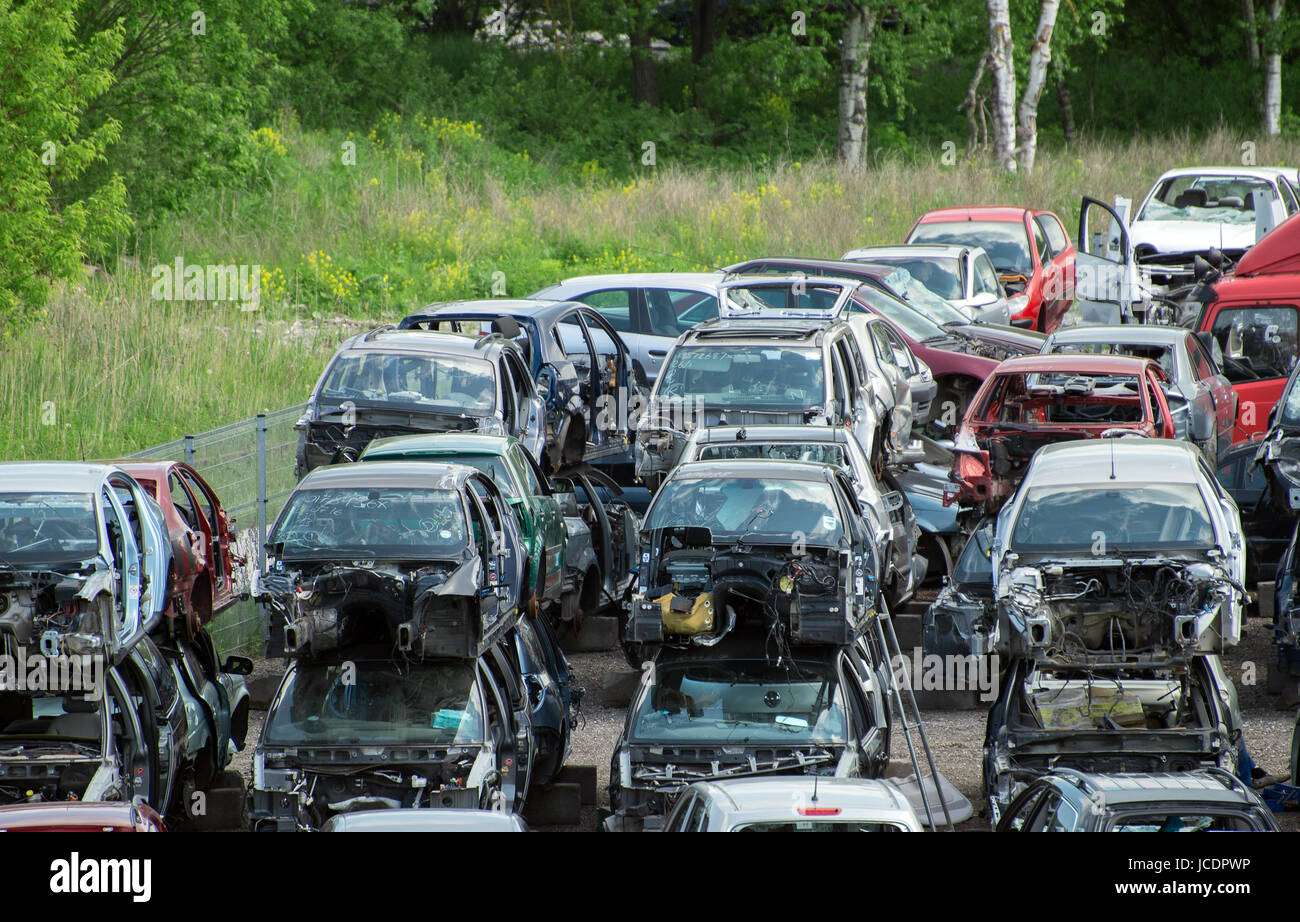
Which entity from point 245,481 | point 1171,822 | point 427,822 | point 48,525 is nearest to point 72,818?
point 427,822

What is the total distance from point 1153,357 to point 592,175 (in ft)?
73.0

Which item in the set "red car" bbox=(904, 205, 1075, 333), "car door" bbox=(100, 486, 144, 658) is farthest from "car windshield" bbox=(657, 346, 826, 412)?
"red car" bbox=(904, 205, 1075, 333)

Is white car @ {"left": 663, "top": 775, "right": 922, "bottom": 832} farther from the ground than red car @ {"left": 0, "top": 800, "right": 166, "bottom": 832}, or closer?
closer

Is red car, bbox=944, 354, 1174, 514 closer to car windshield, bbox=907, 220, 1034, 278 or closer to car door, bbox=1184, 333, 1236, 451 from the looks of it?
car door, bbox=1184, 333, 1236, 451

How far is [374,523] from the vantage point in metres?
11.7

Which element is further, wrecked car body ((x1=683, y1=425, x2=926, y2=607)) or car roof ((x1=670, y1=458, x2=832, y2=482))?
wrecked car body ((x1=683, y1=425, x2=926, y2=607))

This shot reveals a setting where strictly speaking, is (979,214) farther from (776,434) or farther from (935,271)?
(776,434)

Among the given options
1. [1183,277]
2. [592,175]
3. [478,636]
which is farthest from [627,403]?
[592,175]

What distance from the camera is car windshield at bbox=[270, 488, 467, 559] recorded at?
37.7 feet

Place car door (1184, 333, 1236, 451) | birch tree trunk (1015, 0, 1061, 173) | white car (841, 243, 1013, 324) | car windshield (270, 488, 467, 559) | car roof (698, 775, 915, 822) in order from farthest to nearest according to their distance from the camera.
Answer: birch tree trunk (1015, 0, 1061, 173) < white car (841, 243, 1013, 324) < car door (1184, 333, 1236, 451) < car windshield (270, 488, 467, 559) < car roof (698, 775, 915, 822)

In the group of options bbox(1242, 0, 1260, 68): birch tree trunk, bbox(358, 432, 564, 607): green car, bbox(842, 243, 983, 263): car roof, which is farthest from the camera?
bbox(1242, 0, 1260, 68): birch tree trunk

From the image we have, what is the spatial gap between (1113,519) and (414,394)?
22.6ft

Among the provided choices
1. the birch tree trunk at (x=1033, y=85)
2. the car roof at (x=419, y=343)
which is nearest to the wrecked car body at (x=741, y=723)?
the car roof at (x=419, y=343)

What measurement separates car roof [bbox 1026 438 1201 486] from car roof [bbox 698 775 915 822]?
5.00 metres
